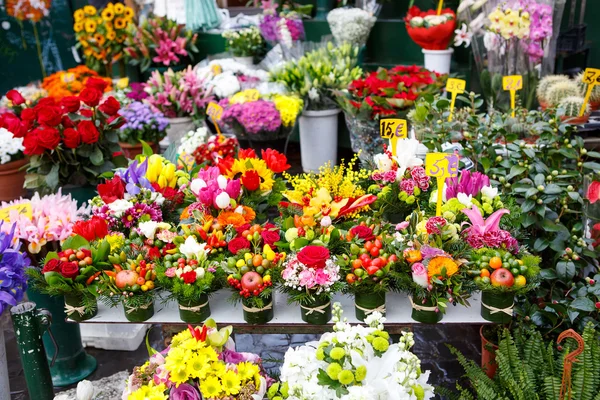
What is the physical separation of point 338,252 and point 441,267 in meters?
0.44

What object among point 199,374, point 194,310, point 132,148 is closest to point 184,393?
point 199,374

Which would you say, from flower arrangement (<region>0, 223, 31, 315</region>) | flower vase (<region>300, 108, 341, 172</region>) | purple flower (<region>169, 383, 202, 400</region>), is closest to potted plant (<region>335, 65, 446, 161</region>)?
flower vase (<region>300, 108, 341, 172</region>)

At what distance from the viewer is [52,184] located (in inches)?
125

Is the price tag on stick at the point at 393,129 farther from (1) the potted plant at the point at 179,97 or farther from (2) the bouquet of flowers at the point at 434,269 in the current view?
(1) the potted plant at the point at 179,97

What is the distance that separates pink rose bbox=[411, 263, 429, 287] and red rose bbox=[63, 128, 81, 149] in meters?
1.97

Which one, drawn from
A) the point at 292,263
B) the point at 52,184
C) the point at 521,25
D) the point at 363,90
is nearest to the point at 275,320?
the point at 292,263

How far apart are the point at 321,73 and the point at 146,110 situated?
1.45 m

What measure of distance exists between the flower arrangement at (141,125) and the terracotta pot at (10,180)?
832 mm

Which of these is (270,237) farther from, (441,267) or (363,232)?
(441,267)

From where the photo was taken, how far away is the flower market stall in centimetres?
184

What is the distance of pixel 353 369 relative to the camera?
59.4 inches

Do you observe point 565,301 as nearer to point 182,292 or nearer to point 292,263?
point 292,263

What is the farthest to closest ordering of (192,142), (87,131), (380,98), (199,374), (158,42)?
1. (158,42)
2. (192,142)
3. (380,98)
4. (87,131)
5. (199,374)

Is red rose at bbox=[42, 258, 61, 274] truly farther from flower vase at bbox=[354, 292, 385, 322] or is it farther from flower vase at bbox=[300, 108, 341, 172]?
flower vase at bbox=[300, 108, 341, 172]
